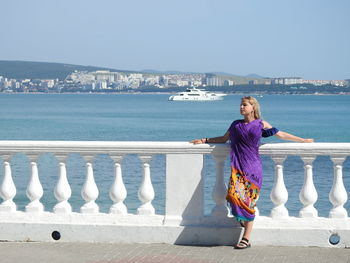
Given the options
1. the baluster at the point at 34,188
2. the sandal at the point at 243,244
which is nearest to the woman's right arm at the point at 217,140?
the sandal at the point at 243,244

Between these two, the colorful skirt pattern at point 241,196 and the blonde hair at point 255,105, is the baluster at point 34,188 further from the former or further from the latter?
the blonde hair at point 255,105

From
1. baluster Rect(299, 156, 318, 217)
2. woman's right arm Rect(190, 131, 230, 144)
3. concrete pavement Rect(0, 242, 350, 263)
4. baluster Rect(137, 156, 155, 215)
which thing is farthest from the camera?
baluster Rect(137, 156, 155, 215)

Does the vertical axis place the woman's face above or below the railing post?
above

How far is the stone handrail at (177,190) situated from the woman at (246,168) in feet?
0.61

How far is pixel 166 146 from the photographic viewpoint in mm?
7383

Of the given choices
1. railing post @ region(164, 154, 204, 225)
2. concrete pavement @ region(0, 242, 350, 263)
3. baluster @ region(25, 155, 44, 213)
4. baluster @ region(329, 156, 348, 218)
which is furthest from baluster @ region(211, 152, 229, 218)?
baluster @ region(25, 155, 44, 213)

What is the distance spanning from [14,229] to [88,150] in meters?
1.16

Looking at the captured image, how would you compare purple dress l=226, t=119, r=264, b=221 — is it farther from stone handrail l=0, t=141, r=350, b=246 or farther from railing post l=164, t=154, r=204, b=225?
railing post l=164, t=154, r=204, b=225

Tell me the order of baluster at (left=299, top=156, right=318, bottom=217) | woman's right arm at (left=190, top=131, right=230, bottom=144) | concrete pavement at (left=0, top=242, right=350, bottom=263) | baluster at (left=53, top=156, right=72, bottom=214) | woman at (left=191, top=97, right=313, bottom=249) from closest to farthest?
concrete pavement at (left=0, top=242, right=350, bottom=263) < woman at (left=191, top=97, right=313, bottom=249) < baluster at (left=299, top=156, right=318, bottom=217) < woman's right arm at (left=190, top=131, right=230, bottom=144) < baluster at (left=53, top=156, right=72, bottom=214)

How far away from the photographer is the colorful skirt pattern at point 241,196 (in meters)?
7.12

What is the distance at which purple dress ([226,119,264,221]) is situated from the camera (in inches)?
280

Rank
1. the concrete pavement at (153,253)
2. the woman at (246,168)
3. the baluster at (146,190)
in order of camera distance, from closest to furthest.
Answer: the concrete pavement at (153,253)
the woman at (246,168)
the baluster at (146,190)

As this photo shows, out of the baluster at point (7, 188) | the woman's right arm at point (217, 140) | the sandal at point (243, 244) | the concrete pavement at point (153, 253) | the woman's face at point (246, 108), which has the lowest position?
the concrete pavement at point (153, 253)

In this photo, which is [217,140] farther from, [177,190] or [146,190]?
[146,190]
